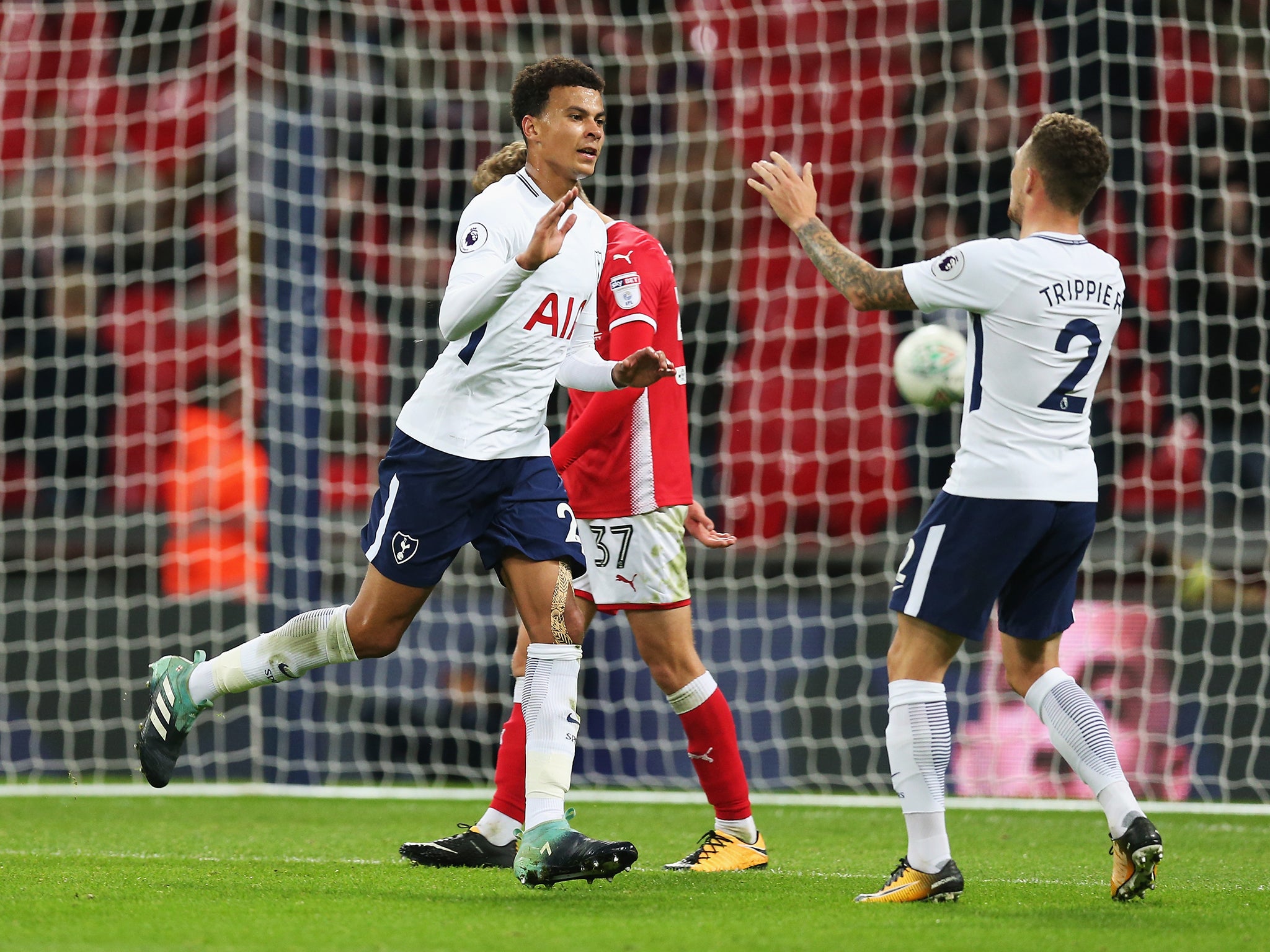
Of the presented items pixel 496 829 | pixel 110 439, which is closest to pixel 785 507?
pixel 110 439

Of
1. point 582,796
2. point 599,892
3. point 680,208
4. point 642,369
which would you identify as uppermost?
point 680,208

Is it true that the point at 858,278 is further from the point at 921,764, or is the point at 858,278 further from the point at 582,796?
the point at 582,796

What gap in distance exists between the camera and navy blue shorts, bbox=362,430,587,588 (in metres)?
3.87

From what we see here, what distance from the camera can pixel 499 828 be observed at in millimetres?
4422

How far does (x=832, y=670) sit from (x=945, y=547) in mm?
3768

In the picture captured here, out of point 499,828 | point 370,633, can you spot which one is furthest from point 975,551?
point 499,828

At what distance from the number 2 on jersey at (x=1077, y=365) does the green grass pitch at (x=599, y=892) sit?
3.76 feet

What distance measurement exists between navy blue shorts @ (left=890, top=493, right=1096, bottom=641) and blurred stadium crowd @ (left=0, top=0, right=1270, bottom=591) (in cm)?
427

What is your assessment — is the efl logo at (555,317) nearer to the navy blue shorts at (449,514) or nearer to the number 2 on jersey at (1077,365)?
the navy blue shorts at (449,514)

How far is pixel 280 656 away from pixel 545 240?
4.32 feet

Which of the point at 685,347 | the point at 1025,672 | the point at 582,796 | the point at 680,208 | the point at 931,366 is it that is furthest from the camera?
the point at 685,347

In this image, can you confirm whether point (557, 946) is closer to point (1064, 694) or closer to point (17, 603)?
point (1064, 694)

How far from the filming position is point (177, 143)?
994 centimetres

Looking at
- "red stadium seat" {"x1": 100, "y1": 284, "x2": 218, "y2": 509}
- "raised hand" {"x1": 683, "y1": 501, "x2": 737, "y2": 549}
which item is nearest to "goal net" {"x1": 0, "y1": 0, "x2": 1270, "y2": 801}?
"red stadium seat" {"x1": 100, "y1": 284, "x2": 218, "y2": 509}
